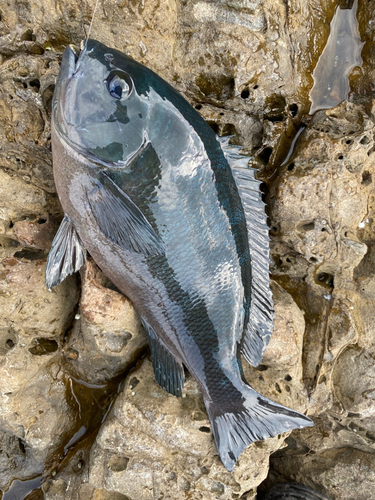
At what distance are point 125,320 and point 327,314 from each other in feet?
5.85

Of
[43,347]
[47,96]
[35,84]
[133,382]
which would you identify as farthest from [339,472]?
[35,84]

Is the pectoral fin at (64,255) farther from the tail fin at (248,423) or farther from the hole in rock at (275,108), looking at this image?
the hole in rock at (275,108)

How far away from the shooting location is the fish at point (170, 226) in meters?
2.02

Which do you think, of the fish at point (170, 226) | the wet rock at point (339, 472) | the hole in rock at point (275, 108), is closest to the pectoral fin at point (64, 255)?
the fish at point (170, 226)

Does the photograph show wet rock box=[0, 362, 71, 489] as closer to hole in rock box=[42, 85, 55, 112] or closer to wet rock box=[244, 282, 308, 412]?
wet rock box=[244, 282, 308, 412]

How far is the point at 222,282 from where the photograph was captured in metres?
2.28

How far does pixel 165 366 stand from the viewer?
2.53 m

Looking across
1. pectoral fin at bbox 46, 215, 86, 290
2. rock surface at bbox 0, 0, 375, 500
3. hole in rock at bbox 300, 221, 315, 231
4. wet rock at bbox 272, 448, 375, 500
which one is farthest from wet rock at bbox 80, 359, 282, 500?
hole in rock at bbox 300, 221, 315, 231

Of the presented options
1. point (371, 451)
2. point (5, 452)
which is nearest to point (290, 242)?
point (371, 451)

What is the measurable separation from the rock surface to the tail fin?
0.15 m

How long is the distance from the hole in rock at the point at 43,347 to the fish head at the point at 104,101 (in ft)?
5.81

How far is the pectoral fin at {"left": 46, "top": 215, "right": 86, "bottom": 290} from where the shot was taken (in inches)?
95.4

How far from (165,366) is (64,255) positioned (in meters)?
1.19

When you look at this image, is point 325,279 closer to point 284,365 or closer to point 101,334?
point 284,365
